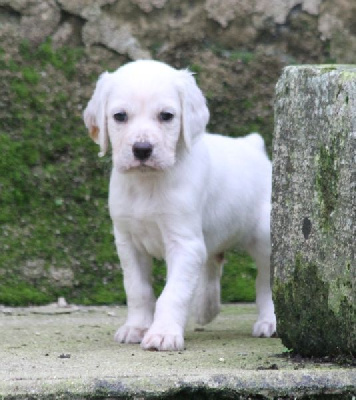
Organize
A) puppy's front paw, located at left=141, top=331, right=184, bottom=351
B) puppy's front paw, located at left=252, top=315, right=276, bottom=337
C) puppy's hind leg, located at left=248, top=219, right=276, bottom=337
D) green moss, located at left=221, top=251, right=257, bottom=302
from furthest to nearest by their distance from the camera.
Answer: green moss, located at left=221, top=251, right=257, bottom=302, puppy's hind leg, located at left=248, top=219, right=276, bottom=337, puppy's front paw, located at left=252, top=315, right=276, bottom=337, puppy's front paw, located at left=141, top=331, right=184, bottom=351

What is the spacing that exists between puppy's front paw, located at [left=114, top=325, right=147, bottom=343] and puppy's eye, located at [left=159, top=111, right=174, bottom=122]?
958 mm

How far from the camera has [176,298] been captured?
500cm

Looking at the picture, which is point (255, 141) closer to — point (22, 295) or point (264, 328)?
point (264, 328)

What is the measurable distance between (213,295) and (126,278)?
2.45 feet

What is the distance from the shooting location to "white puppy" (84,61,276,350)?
501 cm

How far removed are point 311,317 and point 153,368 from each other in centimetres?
61

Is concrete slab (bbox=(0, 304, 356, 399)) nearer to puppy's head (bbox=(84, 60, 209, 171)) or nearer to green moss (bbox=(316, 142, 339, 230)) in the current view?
green moss (bbox=(316, 142, 339, 230))

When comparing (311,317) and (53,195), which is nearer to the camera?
(311,317)

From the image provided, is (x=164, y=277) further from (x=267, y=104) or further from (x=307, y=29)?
(x=307, y=29)

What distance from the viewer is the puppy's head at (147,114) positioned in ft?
16.4

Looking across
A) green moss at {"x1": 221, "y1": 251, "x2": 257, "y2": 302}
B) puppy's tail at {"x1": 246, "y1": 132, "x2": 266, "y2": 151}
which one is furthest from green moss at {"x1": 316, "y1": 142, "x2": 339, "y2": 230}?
green moss at {"x1": 221, "y1": 251, "x2": 257, "y2": 302}

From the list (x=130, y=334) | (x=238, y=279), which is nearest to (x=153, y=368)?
(x=130, y=334)

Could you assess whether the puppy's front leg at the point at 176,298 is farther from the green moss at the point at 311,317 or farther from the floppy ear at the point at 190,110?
the green moss at the point at 311,317

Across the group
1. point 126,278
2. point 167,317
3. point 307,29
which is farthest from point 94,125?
point 307,29
